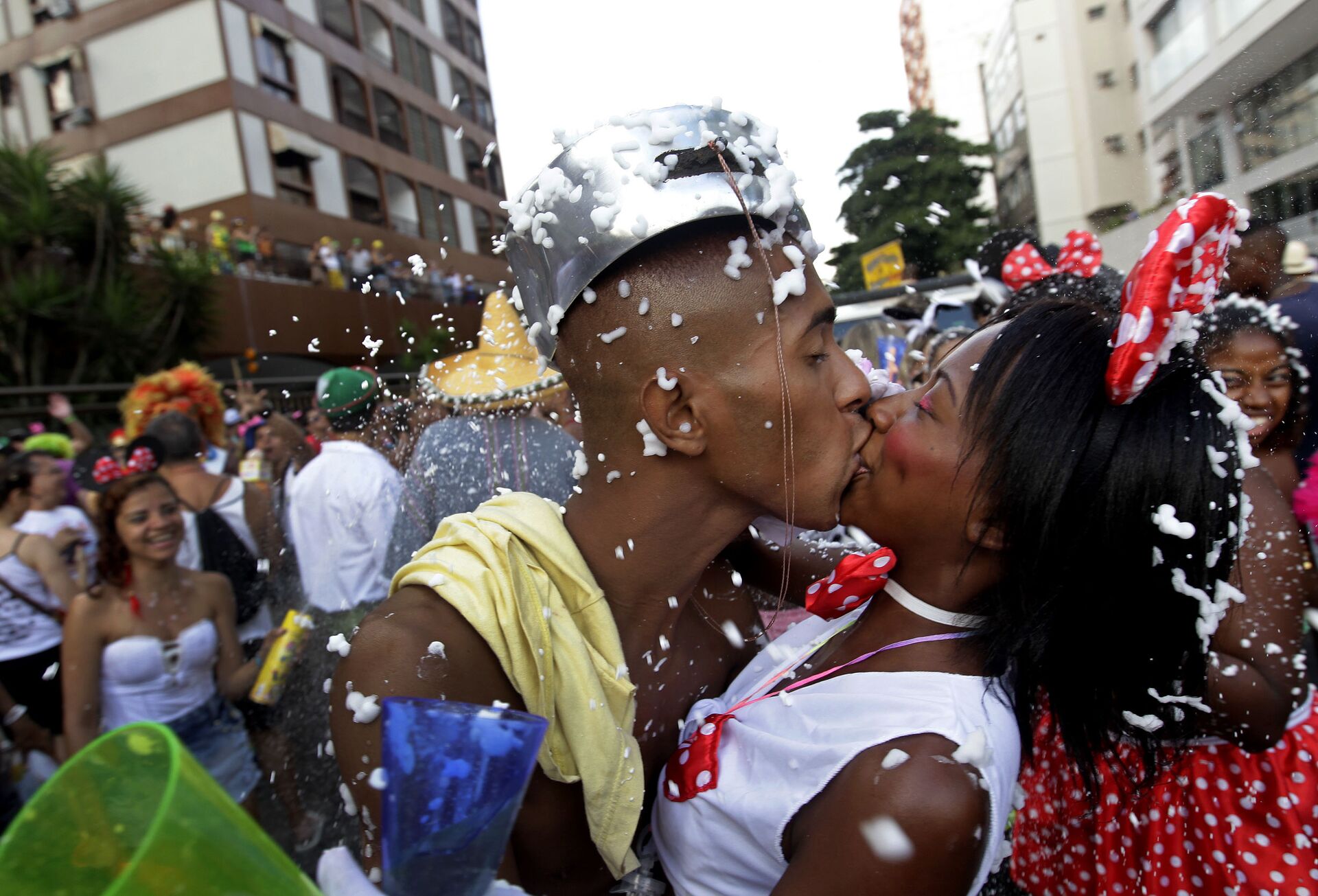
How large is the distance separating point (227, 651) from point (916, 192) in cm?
2328

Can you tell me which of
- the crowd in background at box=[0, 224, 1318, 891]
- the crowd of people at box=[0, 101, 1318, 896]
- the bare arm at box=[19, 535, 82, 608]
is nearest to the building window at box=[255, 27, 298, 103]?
the crowd in background at box=[0, 224, 1318, 891]

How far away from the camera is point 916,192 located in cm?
2373

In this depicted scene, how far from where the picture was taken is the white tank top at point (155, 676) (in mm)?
3859

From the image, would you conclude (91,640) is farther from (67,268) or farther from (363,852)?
(67,268)

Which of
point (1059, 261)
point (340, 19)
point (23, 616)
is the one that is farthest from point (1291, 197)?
point (340, 19)

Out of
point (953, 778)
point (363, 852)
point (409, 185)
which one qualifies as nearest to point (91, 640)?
point (363, 852)

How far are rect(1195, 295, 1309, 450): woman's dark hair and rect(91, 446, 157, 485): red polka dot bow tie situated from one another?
4843mm

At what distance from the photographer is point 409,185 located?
2730cm

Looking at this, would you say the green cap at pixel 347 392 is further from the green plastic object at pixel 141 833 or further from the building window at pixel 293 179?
the building window at pixel 293 179

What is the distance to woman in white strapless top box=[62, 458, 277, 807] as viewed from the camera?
3830 mm

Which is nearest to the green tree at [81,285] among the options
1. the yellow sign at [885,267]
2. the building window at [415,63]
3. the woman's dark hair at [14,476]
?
the woman's dark hair at [14,476]

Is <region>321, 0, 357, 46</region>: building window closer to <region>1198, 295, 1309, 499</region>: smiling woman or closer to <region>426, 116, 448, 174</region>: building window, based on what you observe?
<region>426, 116, 448, 174</region>: building window

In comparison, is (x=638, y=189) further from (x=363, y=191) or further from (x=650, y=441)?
(x=363, y=191)

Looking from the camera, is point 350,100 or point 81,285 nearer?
point 81,285
